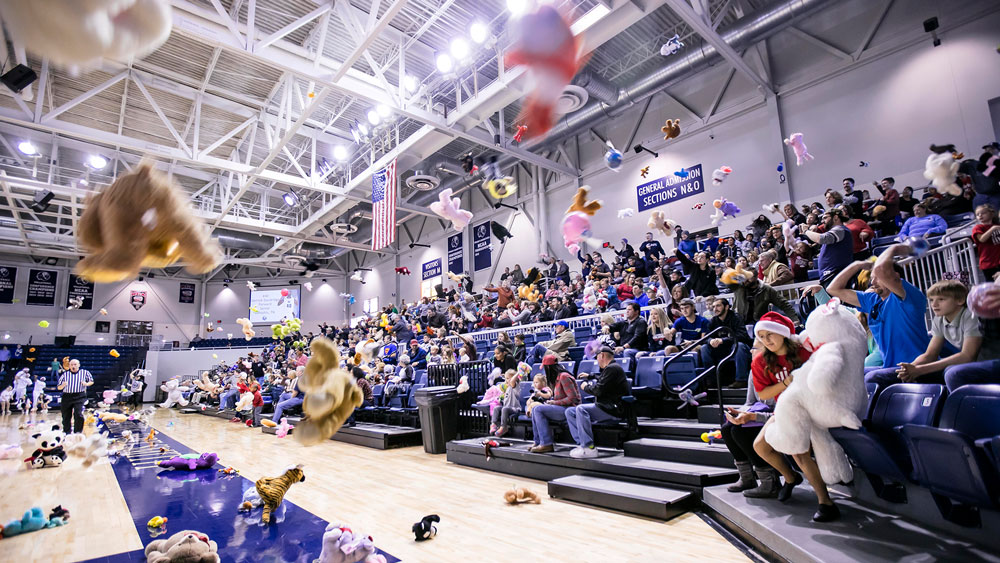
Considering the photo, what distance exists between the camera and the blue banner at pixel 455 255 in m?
17.9

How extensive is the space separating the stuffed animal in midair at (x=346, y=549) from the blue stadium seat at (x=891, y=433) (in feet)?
8.47

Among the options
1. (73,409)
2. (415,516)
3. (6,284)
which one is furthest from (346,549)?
(6,284)

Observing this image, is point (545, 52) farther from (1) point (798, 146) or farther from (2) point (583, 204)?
(1) point (798, 146)

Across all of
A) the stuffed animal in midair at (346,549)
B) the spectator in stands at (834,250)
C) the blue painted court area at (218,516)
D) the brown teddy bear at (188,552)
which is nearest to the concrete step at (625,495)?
the blue painted court area at (218,516)

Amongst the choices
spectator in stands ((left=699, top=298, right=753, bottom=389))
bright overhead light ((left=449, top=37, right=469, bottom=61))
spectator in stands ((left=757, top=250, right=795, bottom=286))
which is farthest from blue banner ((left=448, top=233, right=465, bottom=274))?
spectator in stands ((left=699, top=298, right=753, bottom=389))

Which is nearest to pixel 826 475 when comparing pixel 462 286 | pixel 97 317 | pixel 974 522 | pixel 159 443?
pixel 974 522

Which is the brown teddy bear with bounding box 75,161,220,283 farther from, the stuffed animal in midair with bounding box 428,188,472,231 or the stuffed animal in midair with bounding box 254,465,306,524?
the stuffed animal in midair with bounding box 428,188,472,231

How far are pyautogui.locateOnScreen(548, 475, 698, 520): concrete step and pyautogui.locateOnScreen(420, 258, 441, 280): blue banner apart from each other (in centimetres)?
1511

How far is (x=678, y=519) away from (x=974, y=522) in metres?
1.65

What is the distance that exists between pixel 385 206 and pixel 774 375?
9385mm

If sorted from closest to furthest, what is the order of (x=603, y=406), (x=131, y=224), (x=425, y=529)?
1. (x=131, y=224)
2. (x=425, y=529)
3. (x=603, y=406)

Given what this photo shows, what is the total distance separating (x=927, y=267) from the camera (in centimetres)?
451

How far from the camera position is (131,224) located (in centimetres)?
132

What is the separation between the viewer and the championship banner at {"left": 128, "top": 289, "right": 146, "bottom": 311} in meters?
23.4
